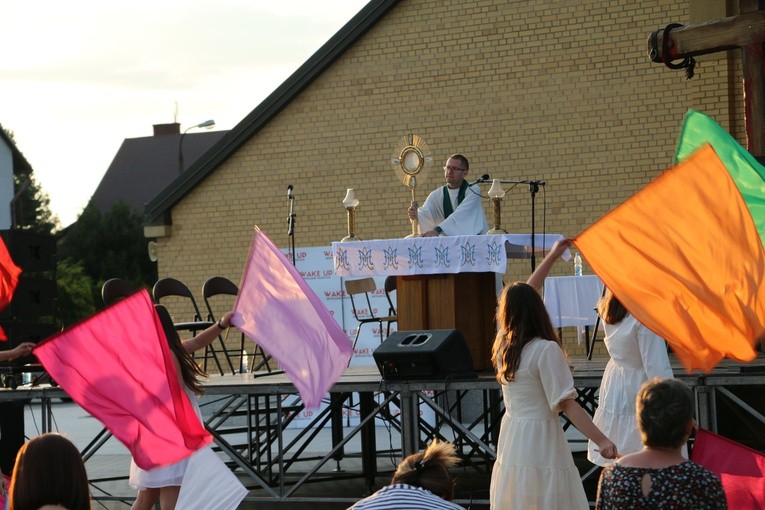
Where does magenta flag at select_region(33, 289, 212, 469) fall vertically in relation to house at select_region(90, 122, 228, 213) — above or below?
below

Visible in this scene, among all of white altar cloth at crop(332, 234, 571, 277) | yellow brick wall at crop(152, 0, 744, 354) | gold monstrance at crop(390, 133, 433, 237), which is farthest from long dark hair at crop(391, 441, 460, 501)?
yellow brick wall at crop(152, 0, 744, 354)

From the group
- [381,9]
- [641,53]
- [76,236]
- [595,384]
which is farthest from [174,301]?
[76,236]

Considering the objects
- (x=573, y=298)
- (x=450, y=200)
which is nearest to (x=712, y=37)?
(x=573, y=298)

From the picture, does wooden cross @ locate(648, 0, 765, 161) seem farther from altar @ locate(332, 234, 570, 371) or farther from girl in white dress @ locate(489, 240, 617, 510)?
girl in white dress @ locate(489, 240, 617, 510)

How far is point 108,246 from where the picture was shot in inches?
1976

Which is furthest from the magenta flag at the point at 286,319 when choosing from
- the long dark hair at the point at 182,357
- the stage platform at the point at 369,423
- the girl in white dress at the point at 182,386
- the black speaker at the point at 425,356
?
the stage platform at the point at 369,423

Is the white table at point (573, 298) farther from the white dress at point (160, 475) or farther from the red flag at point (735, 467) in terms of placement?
the red flag at point (735, 467)

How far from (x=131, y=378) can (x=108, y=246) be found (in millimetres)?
43669

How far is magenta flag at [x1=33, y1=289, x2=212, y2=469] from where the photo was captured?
7.47 m

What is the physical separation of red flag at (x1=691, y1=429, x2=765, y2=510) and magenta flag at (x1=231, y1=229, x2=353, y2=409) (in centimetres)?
250

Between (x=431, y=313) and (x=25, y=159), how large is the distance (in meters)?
43.9

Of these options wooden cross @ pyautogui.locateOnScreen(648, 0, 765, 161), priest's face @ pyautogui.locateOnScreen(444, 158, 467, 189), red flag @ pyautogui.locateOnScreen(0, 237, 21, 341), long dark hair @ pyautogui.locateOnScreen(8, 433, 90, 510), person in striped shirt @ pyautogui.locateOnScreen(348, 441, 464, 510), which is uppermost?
wooden cross @ pyautogui.locateOnScreen(648, 0, 765, 161)

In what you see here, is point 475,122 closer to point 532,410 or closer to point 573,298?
point 573,298

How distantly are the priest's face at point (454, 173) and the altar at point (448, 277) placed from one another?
119cm
